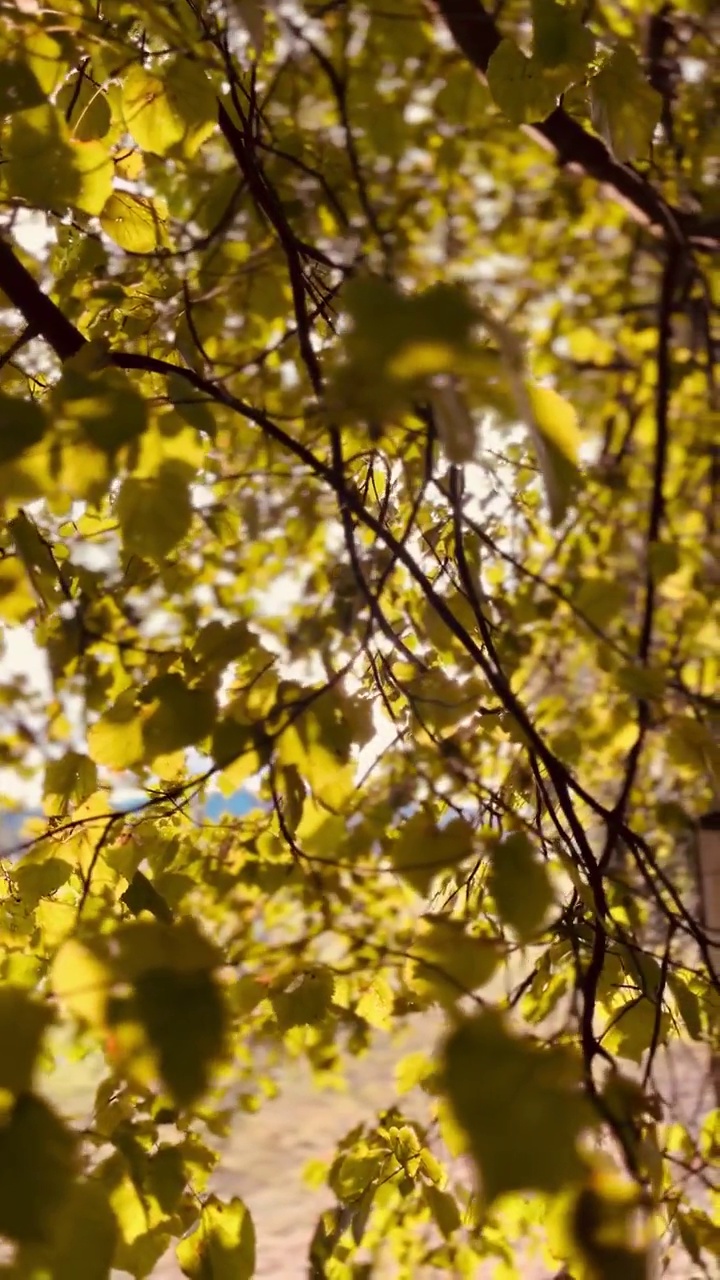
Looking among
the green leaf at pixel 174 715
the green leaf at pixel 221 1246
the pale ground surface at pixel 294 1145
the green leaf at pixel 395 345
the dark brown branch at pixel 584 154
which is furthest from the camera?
the pale ground surface at pixel 294 1145

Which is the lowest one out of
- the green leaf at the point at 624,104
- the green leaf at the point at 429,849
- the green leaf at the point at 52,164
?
the green leaf at the point at 429,849

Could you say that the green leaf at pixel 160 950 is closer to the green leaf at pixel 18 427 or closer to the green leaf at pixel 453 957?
the green leaf at pixel 453 957

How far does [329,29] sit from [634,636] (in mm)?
1237

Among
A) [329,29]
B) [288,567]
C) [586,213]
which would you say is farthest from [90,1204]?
[586,213]

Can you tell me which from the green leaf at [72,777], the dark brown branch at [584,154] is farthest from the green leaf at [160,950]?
the dark brown branch at [584,154]

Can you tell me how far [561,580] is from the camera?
5.28ft

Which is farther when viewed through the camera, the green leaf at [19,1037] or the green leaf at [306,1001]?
the green leaf at [306,1001]

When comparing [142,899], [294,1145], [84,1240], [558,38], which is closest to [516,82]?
[558,38]

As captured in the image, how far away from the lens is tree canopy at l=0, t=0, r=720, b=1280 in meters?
0.37

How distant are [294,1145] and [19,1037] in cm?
218

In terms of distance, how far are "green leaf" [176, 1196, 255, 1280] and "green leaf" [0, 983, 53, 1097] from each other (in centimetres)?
39

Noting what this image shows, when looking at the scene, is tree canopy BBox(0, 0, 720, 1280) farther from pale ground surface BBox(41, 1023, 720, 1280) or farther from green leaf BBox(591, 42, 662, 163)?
pale ground surface BBox(41, 1023, 720, 1280)

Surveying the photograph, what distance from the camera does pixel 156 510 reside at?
0.58 m

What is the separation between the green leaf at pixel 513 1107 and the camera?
32 cm
